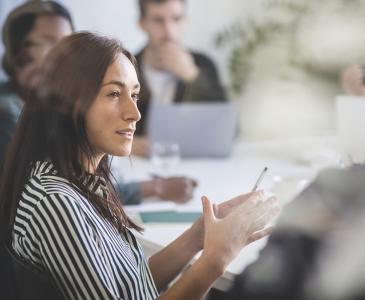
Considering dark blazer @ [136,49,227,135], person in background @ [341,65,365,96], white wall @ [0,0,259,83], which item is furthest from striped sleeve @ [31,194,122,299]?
dark blazer @ [136,49,227,135]

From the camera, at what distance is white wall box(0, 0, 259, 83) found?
3029 millimetres

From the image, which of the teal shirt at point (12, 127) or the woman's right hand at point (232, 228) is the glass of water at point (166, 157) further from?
the woman's right hand at point (232, 228)

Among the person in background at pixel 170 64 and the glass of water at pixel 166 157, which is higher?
the person in background at pixel 170 64

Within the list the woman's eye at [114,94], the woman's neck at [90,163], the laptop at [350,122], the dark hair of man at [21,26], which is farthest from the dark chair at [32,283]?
the dark hair of man at [21,26]

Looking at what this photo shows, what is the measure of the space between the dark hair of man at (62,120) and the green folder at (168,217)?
0.48 meters

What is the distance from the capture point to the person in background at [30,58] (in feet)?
6.17

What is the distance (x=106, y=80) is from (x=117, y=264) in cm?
32

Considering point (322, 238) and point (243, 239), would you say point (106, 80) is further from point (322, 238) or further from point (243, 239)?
point (322, 238)

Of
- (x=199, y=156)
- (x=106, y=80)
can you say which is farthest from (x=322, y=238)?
(x=199, y=156)

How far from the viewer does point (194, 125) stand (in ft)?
7.59

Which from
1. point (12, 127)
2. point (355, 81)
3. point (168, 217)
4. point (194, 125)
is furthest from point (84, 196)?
point (355, 81)

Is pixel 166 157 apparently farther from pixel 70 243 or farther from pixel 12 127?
pixel 70 243

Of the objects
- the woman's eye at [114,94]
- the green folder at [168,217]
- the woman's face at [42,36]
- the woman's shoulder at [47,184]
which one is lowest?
the green folder at [168,217]

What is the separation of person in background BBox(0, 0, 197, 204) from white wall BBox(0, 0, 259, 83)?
69cm
